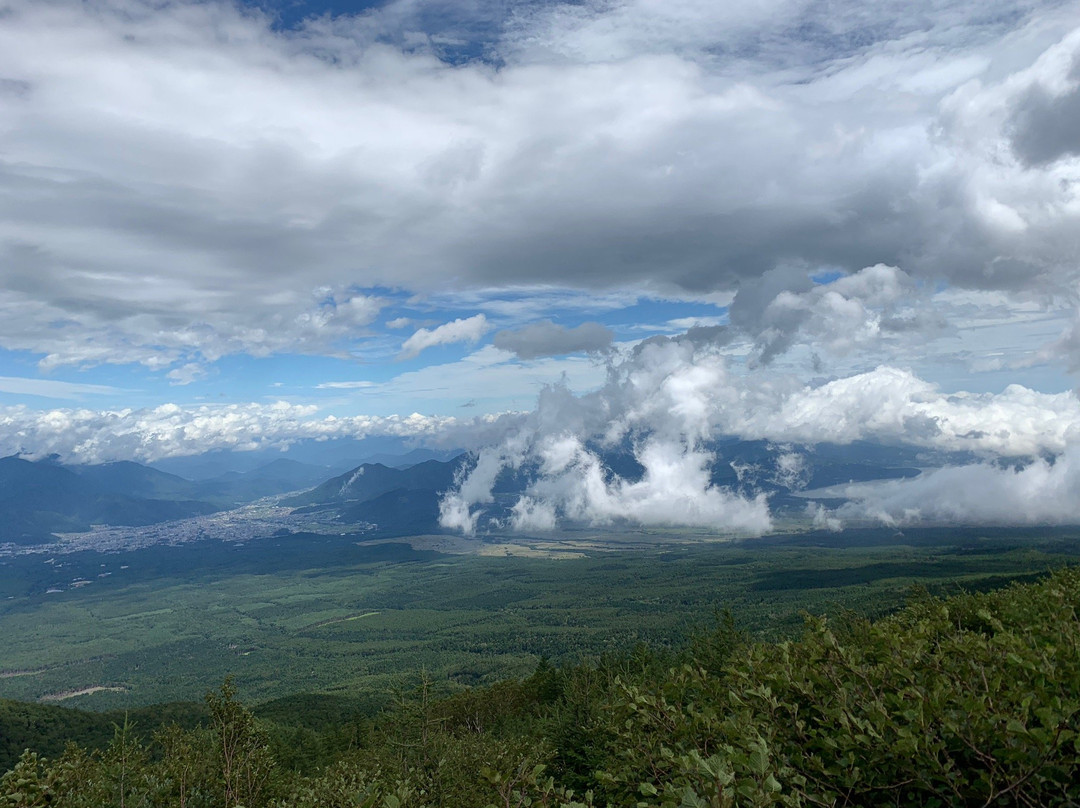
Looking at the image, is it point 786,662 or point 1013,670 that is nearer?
point 1013,670

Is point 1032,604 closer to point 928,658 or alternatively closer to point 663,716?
point 928,658

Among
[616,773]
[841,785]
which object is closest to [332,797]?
[616,773]

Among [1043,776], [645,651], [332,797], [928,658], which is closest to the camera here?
[1043,776]

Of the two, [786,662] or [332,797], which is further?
[332,797]

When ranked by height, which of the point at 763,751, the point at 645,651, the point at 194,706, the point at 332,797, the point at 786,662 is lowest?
the point at 194,706

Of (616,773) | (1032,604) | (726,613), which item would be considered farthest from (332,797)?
(726,613)

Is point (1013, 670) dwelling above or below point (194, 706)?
above

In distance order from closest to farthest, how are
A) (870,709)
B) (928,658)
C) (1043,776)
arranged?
(1043,776) → (870,709) → (928,658)

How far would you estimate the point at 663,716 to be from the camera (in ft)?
35.2

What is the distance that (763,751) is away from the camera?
6.66 m

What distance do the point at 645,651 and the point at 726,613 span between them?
1420 cm

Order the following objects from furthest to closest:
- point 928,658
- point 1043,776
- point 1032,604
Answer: point 1032,604
point 928,658
point 1043,776

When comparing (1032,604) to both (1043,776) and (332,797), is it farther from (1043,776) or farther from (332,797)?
(332,797)

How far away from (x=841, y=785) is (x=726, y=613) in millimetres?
86936
